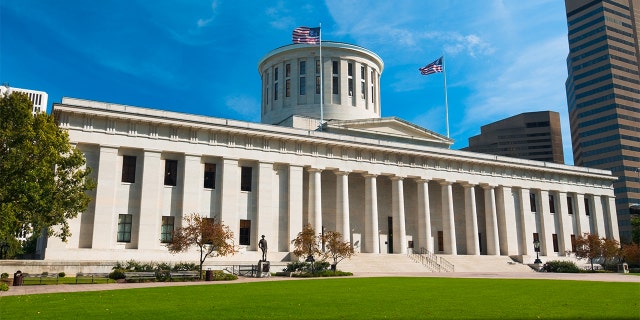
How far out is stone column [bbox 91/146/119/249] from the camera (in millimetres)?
40125

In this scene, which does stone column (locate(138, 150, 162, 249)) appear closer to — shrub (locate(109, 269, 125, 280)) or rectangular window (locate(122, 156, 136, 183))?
rectangular window (locate(122, 156, 136, 183))

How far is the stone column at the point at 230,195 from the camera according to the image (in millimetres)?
45438

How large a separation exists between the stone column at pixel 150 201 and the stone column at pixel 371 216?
20100 millimetres

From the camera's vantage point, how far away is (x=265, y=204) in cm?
4728

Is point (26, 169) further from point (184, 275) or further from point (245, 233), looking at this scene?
point (245, 233)

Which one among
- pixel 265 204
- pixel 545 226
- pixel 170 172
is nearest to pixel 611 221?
pixel 545 226

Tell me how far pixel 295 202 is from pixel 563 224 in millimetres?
36697

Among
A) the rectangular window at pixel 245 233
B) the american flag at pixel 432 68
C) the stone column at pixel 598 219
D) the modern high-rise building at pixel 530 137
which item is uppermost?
the modern high-rise building at pixel 530 137

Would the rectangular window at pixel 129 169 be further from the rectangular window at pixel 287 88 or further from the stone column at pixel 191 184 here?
the rectangular window at pixel 287 88

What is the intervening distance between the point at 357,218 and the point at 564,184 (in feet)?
98.2

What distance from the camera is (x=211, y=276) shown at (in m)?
33.4

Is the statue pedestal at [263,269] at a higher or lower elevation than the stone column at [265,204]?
lower

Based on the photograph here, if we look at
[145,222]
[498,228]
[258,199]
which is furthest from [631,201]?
[145,222]

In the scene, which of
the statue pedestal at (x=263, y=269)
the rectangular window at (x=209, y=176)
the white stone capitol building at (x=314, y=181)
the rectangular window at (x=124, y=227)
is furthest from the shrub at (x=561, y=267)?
the rectangular window at (x=124, y=227)
